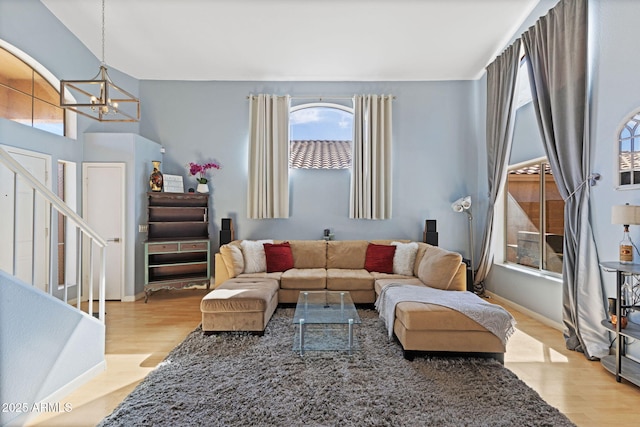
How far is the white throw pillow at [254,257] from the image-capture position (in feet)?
15.1

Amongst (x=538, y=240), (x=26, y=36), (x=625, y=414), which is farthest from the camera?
(x=538, y=240)

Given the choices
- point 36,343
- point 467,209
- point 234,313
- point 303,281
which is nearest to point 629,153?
point 467,209

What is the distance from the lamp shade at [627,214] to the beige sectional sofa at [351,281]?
1300mm

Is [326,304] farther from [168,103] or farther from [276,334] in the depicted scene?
[168,103]

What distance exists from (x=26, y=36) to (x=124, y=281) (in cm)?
332

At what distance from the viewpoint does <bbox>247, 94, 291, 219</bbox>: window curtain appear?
17.5 feet

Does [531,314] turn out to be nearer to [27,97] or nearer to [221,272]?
[221,272]

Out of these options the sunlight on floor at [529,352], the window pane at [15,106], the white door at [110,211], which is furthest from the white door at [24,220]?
the sunlight on floor at [529,352]

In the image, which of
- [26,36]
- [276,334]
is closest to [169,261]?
[276,334]

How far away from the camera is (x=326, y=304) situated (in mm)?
3475

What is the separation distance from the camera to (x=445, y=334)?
2.82 meters

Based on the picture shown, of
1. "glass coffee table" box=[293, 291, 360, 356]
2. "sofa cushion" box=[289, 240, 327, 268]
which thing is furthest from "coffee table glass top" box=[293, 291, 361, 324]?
"sofa cushion" box=[289, 240, 327, 268]

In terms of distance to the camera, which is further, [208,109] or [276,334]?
[208,109]

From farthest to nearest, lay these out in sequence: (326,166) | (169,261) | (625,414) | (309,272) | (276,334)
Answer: (326,166)
(169,261)
(309,272)
(276,334)
(625,414)
